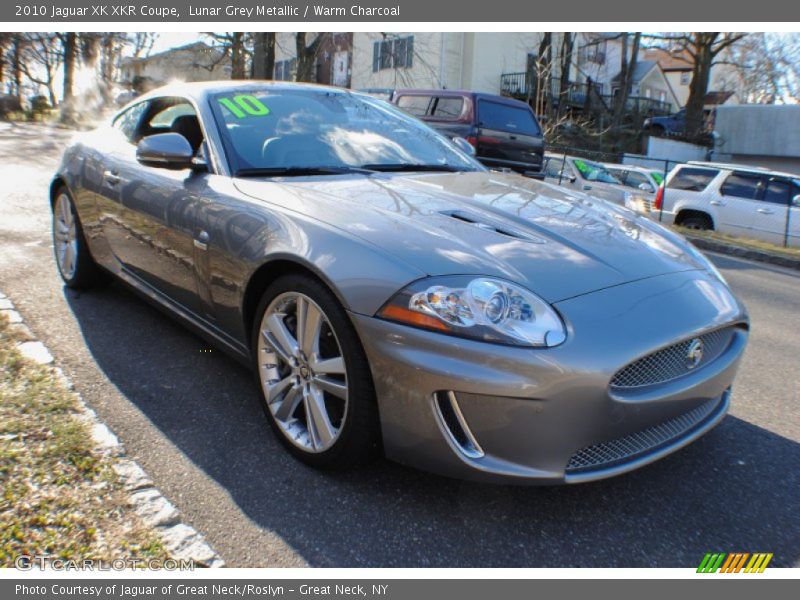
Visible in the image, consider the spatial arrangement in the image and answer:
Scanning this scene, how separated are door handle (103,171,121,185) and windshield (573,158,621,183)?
11370 mm

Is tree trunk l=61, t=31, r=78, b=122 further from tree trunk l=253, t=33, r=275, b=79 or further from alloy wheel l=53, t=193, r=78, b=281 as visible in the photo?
alloy wheel l=53, t=193, r=78, b=281

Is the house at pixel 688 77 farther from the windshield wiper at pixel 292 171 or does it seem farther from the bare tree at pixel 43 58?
the windshield wiper at pixel 292 171

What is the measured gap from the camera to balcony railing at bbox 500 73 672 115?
95.8 feet

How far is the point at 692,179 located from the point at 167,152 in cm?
1173

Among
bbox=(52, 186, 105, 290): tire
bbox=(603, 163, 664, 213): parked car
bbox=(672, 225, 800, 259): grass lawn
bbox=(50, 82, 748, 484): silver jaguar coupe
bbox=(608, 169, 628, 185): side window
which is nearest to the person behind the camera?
bbox=(50, 82, 748, 484): silver jaguar coupe

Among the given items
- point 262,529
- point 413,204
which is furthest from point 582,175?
point 262,529

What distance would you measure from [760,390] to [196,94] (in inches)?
138

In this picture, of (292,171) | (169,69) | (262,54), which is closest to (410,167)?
(292,171)

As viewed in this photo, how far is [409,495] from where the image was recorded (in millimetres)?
2498

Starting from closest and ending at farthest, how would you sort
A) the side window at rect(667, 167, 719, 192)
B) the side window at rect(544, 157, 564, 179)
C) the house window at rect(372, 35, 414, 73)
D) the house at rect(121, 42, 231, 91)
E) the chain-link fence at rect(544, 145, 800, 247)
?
→ the chain-link fence at rect(544, 145, 800, 247) < the side window at rect(667, 167, 719, 192) < the side window at rect(544, 157, 564, 179) < the house window at rect(372, 35, 414, 73) < the house at rect(121, 42, 231, 91)

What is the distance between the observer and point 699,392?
2.43 m

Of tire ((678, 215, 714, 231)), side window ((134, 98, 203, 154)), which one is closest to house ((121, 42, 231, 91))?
tire ((678, 215, 714, 231))

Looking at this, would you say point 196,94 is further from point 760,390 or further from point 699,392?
point 760,390
